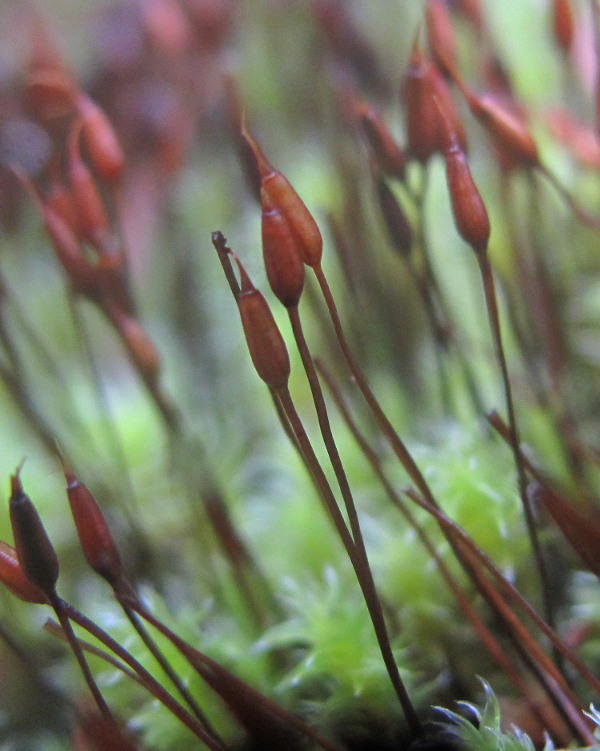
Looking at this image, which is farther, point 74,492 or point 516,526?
point 516,526

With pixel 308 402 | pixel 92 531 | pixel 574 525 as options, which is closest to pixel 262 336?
pixel 92 531

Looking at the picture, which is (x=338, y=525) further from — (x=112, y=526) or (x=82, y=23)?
(x=82, y=23)

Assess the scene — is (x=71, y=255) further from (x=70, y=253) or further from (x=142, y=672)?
→ (x=142, y=672)

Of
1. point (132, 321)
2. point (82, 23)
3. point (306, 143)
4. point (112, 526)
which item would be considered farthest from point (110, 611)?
point (82, 23)

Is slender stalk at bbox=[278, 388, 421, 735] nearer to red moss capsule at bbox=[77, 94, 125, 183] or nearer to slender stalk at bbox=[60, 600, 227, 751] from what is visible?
slender stalk at bbox=[60, 600, 227, 751]

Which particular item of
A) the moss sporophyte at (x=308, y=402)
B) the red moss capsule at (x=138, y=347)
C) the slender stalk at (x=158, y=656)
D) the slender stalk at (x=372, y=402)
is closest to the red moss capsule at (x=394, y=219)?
the moss sporophyte at (x=308, y=402)

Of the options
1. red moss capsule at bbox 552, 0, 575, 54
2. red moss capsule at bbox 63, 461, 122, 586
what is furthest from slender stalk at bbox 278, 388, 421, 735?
red moss capsule at bbox 552, 0, 575, 54
